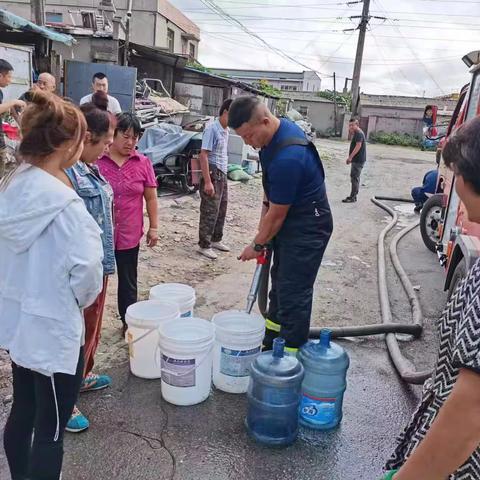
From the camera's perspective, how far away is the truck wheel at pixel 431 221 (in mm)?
7113

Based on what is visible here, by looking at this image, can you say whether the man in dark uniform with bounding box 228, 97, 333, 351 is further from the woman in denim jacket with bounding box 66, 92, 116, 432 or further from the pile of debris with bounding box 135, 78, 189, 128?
the pile of debris with bounding box 135, 78, 189, 128

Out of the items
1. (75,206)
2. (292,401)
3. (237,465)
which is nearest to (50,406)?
(75,206)

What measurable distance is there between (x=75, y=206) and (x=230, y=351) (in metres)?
1.68

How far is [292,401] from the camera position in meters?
2.69

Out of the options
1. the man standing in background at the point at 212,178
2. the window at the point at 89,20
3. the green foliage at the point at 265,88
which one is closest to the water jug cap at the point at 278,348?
the man standing in background at the point at 212,178

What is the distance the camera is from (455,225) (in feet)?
15.2

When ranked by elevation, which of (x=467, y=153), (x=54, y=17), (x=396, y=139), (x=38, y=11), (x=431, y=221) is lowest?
(x=431, y=221)

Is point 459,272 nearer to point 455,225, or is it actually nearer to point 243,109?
point 455,225

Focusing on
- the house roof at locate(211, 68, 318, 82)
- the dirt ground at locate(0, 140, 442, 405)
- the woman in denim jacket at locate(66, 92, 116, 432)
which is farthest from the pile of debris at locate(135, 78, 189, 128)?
the house roof at locate(211, 68, 318, 82)

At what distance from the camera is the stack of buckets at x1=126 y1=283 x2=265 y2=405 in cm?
292

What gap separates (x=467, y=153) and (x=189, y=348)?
2.14 meters

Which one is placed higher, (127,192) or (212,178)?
(127,192)

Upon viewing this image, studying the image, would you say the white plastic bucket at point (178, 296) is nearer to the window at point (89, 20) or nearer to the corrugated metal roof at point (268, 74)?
the window at point (89, 20)

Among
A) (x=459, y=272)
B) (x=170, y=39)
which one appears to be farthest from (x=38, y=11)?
(x=170, y=39)
